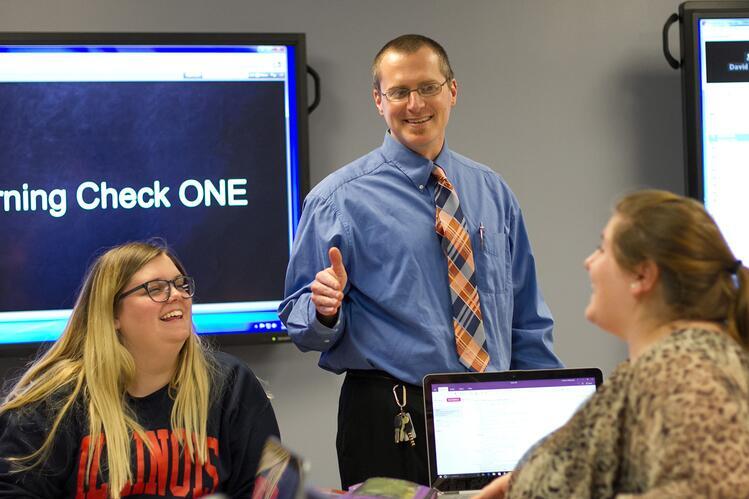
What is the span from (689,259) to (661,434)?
26 cm

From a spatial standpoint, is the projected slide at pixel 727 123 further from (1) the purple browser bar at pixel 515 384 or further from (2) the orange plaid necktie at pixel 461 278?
(1) the purple browser bar at pixel 515 384

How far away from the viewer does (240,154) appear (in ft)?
10.7

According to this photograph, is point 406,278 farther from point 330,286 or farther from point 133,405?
point 133,405

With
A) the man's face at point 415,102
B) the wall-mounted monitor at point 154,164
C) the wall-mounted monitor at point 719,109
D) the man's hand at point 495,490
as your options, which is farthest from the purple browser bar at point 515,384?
the wall-mounted monitor at point 719,109

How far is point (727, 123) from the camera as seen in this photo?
3.45 metres

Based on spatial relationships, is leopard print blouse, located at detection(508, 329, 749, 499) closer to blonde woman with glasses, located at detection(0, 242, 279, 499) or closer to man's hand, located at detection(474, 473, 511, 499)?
man's hand, located at detection(474, 473, 511, 499)

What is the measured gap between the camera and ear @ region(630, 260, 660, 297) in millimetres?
1380

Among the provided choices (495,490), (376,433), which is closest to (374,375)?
(376,433)

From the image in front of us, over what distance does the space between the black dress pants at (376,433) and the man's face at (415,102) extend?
2.10 feet

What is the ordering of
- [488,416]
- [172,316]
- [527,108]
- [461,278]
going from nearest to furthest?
[488,416]
[172,316]
[461,278]
[527,108]

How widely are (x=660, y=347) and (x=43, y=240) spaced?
2.36 meters

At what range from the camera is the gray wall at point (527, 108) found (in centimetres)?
340

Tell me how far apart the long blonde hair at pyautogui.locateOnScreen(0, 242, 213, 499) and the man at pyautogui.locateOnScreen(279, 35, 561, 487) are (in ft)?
1.02

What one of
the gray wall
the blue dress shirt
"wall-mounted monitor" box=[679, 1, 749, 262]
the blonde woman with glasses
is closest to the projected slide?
"wall-mounted monitor" box=[679, 1, 749, 262]
